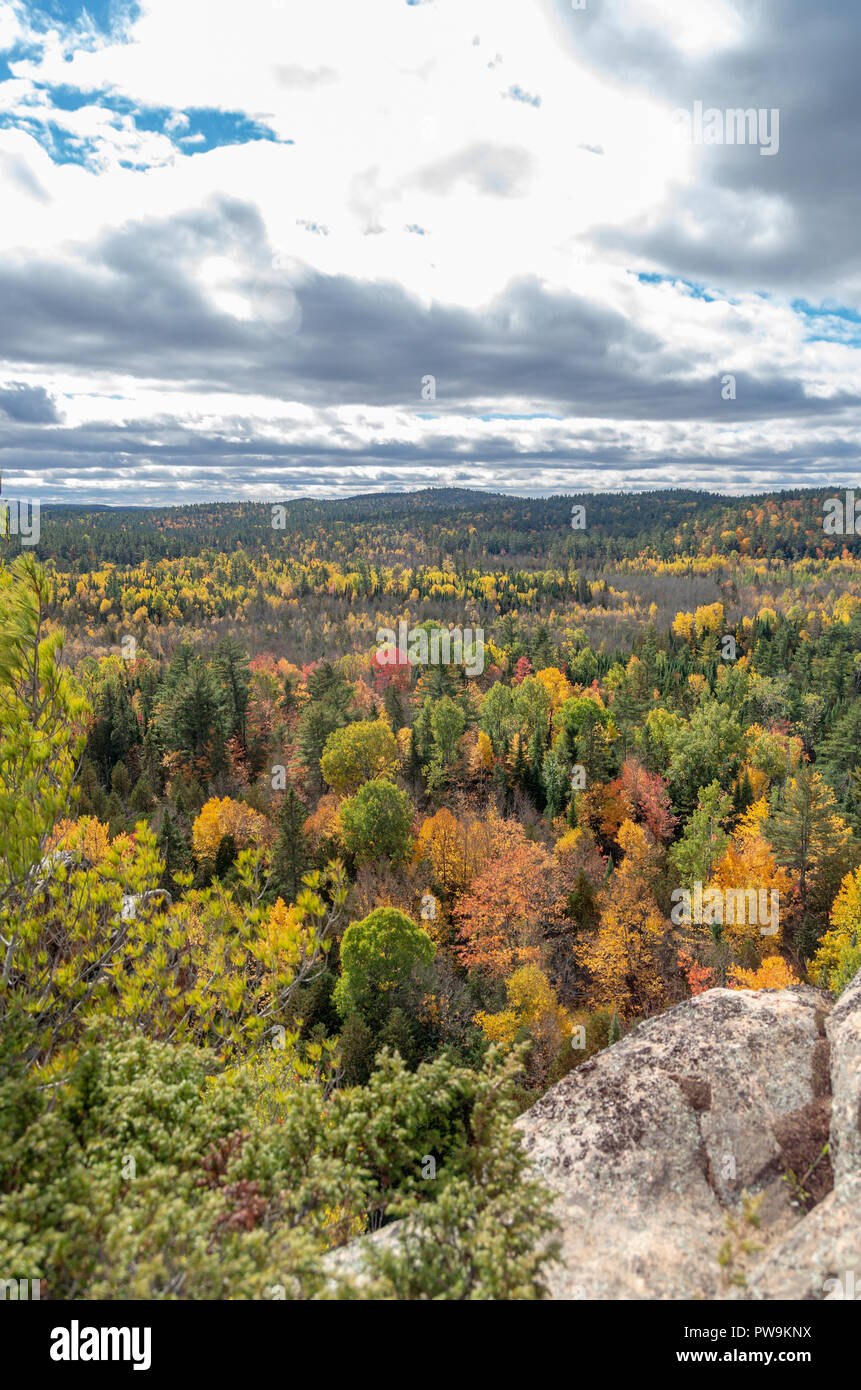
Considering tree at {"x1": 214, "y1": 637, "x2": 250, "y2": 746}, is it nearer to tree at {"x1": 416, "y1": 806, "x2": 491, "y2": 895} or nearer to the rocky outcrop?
tree at {"x1": 416, "y1": 806, "x2": 491, "y2": 895}

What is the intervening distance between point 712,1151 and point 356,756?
156 feet

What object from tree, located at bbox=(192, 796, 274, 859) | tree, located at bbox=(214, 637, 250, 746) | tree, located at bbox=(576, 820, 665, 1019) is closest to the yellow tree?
tree, located at bbox=(576, 820, 665, 1019)

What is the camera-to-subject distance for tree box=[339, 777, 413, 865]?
45.9 m

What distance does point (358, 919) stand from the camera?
3894 cm

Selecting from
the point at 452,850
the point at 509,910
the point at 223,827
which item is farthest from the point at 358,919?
the point at 223,827

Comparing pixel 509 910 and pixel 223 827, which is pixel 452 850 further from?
pixel 223 827

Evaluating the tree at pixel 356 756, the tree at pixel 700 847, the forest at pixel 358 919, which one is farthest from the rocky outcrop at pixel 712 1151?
the tree at pixel 356 756

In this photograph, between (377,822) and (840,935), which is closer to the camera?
(840,935)

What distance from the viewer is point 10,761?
361 inches

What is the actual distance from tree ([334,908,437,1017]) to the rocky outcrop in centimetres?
1717

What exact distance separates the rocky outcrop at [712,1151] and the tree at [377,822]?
104 ft

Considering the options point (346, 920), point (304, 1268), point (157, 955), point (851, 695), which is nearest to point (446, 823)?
point (346, 920)
